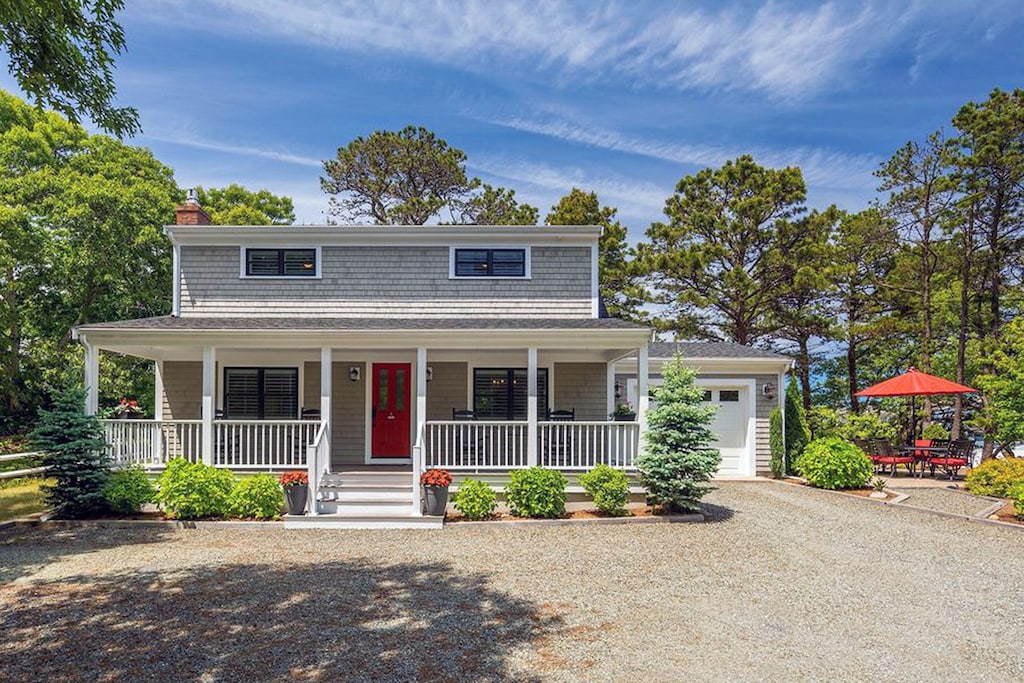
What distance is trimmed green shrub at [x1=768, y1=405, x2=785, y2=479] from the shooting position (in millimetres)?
15898

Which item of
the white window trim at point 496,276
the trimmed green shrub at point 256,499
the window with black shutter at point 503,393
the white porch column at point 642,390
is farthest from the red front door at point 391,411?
the white porch column at point 642,390

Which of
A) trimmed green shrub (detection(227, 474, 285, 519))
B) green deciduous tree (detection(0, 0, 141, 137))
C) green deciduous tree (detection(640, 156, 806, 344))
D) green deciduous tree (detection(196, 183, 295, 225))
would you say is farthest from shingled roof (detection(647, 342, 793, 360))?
green deciduous tree (detection(196, 183, 295, 225))

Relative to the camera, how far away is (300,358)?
13.4 meters

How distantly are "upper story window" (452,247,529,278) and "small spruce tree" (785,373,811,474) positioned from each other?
778cm

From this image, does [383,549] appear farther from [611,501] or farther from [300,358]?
[300,358]

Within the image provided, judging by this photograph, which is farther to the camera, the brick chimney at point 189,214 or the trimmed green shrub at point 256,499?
the brick chimney at point 189,214

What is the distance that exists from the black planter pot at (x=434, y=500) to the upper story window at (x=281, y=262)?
6.35 metres

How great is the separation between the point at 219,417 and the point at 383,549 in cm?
594

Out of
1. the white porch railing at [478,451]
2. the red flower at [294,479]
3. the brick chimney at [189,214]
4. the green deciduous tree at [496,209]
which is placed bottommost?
the red flower at [294,479]

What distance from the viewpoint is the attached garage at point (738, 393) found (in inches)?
634

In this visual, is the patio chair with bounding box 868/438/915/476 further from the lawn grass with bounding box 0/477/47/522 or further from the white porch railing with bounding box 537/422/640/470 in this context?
the lawn grass with bounding box 0/477/47/522

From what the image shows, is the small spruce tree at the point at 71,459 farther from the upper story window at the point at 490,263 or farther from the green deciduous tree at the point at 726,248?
the green deciduous tree at the point at 726,248

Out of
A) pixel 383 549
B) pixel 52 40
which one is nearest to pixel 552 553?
pixel 383 549

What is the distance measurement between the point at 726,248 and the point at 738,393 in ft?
33.5
